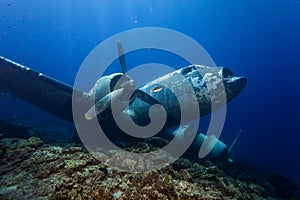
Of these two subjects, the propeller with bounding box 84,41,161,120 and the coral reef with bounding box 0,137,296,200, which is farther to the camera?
the propeller with bounding box 84,41,161,120

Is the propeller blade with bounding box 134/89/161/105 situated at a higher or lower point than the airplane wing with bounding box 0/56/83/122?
higher

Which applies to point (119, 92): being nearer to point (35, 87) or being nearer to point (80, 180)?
point (35, 87)

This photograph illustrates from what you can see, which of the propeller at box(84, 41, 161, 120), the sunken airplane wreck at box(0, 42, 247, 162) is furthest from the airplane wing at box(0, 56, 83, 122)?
the propeller at box(84, 41, 161, 120)

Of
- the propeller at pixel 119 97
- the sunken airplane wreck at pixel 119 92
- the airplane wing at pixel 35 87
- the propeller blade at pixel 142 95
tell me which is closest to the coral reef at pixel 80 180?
the propeller at pixel 119 97

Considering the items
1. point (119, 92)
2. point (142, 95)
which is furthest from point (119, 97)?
point (142, 95)

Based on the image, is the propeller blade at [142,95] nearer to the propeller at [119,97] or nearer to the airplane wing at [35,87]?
the propeller at [119,97]

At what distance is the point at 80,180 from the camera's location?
3545 mm

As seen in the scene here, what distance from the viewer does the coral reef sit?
3.24 m

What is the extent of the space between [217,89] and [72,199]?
5355mm

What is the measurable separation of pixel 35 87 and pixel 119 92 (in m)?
2.97

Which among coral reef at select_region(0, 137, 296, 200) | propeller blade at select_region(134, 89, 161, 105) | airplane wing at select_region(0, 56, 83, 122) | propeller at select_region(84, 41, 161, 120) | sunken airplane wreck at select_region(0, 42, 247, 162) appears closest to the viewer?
coral reef at select_region(0, 137, 296, 200)

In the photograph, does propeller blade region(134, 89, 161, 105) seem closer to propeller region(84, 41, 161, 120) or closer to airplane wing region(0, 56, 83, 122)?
propeller region(84, 41, 161, 120)

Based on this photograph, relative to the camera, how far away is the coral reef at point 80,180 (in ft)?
10.6

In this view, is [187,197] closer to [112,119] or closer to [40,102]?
[112,119]
